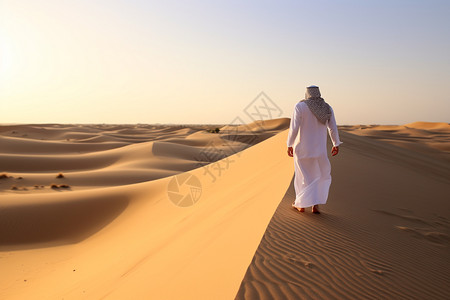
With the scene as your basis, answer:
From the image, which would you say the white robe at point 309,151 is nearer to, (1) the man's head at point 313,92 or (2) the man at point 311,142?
(2) the man at point 311,142

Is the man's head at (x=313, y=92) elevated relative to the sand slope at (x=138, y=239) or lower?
elevated

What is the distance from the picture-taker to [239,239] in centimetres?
323

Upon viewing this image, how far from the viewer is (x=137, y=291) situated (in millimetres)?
3084

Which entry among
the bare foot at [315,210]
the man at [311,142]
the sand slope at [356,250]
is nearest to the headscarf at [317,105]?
the man at [311,142]

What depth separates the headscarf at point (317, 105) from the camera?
157 inches

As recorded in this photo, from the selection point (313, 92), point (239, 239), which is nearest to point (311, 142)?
point (313, 92)

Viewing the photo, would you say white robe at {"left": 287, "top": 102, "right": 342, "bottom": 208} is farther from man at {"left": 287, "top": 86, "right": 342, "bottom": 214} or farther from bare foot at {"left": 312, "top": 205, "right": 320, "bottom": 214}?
bare foot at {"left": 312, "top": 205, "right": 320, "bottom": 214}

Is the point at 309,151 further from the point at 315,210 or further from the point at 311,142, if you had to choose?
the point at 315,210

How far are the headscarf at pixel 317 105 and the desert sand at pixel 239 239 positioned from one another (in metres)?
1.33

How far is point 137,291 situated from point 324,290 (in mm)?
1902

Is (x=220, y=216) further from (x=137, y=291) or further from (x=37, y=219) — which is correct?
(x=37, y=219)

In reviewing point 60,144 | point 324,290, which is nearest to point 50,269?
point 324,290

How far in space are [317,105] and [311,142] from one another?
509 mm

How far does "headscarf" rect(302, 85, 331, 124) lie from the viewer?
3994 mm
